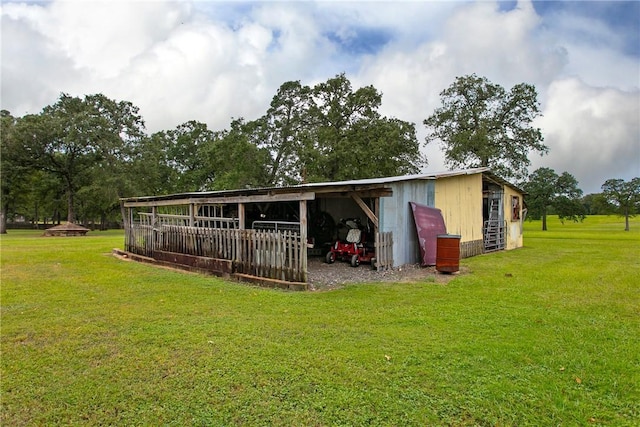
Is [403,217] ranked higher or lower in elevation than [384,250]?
higher

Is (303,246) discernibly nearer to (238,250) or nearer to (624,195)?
(238,250)

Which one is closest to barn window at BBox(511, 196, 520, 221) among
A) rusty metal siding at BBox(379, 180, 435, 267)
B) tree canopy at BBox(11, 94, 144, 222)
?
rusty metal siding at BBox(379, 180, 435, 267)

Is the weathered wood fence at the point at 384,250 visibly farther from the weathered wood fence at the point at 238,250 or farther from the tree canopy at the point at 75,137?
the tree canopy at the point at 75,137

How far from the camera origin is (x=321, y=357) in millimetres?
3893

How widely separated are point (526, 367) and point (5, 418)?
4510 mm

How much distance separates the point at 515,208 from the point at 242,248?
14.4 meters

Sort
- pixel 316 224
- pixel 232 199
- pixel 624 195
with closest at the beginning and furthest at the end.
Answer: pixel 232 199 → pixel 316 224 → pixel 624 195

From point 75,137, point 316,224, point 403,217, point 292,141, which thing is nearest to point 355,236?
point 403,217

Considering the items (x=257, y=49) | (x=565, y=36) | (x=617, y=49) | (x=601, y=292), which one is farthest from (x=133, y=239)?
(x=617, y=49)

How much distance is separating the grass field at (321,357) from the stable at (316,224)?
4.25 feet

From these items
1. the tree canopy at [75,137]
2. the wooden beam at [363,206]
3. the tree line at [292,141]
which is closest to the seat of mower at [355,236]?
the wooden beam at [363,206]

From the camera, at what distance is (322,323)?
512 cm

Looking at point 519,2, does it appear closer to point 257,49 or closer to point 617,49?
point 617,49

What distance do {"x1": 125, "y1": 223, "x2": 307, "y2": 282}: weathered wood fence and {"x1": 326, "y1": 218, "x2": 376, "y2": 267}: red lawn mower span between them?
232 centimetres
